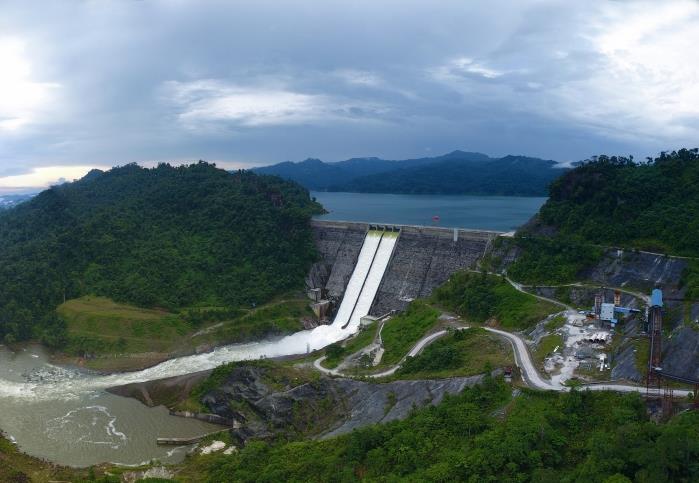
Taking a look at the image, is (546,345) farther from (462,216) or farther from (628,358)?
(462,216)

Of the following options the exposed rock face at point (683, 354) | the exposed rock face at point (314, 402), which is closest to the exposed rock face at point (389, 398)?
the exposed rock face at point (314, 402)

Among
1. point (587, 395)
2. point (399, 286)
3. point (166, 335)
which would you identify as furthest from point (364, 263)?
point (587, 395)

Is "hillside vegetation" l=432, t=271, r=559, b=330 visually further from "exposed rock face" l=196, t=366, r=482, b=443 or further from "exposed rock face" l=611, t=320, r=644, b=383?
"exposed rock face" l=196, t=366, r=482, b=443

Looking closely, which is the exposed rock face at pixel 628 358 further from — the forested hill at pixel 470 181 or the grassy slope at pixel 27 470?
the forested hill at pixel 470 181

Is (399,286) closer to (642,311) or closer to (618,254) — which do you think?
(618,254)

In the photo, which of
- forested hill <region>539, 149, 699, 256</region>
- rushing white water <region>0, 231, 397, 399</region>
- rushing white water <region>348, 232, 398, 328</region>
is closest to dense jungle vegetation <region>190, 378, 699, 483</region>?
rushing white water <region>0, 231, 397, 399</region>

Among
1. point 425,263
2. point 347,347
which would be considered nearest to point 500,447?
point 347,347
